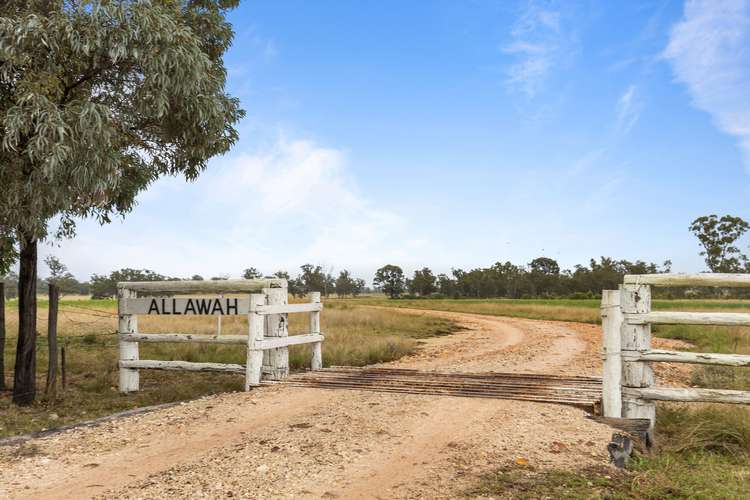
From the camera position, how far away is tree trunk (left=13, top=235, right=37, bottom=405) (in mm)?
9781

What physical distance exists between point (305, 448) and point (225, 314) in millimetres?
4475

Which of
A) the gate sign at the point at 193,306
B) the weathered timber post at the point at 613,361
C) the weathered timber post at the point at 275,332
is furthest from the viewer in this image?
the weathered timber post at the point at 275,332

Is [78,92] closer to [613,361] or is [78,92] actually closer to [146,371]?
[146,371]

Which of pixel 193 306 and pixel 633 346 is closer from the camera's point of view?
pixel 633 346

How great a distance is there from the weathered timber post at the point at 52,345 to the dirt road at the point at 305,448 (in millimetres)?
2664

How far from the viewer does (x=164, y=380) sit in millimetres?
12352

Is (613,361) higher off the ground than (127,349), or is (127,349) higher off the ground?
(613,361)

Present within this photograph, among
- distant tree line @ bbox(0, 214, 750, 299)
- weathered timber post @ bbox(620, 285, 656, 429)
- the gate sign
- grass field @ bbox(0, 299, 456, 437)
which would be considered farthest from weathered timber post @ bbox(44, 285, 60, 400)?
distant tree line @ bbox(0, 214, 750, 299)

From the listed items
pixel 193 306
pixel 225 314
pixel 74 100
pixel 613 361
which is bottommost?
pixel 613 361

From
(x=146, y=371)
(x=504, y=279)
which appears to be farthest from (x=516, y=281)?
(x=146, y=371)

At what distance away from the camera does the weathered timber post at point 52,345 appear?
953 centimetres

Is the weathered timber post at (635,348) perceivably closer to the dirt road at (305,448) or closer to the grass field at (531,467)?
the grass field at (531,467)

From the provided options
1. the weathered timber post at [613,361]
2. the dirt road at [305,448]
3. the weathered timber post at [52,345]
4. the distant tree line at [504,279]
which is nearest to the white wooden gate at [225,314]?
the dirt road at [305,448]

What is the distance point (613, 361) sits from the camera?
7.61 metres
